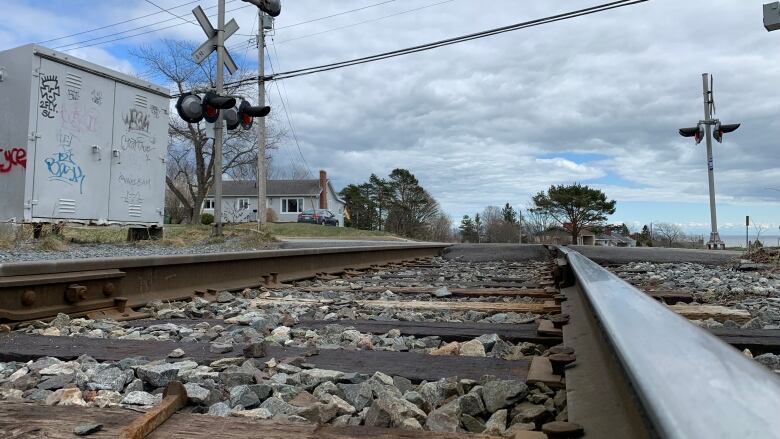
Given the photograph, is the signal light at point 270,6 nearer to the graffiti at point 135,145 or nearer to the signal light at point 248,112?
the signal light at point 248,112

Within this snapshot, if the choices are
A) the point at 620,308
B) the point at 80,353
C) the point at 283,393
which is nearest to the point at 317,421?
the point at 283,393

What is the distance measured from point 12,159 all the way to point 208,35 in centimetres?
537

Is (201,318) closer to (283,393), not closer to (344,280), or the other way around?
(283,393)

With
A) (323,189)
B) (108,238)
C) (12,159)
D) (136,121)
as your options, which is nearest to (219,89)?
(136,121)

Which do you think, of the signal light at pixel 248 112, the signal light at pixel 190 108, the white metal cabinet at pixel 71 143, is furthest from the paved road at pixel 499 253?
the white metal cabinet at pixel 71 143

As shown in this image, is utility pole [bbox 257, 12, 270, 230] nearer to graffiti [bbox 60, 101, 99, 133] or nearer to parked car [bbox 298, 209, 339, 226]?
graffiti [bbox 60, 101, 99, 133]

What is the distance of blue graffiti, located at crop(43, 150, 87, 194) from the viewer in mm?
9781

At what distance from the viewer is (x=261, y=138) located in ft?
72.6

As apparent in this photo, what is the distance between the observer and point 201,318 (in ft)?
12.3

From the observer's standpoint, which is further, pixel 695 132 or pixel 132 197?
pixel 695 132

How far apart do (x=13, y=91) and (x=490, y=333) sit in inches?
385

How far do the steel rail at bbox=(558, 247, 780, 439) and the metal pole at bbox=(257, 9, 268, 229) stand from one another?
1490 cm

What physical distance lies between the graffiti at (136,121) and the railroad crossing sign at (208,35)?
1762 millimetres

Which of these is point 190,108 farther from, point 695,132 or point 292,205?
point 292,205
